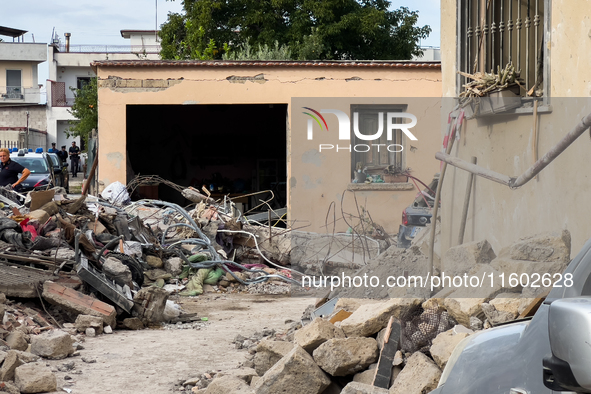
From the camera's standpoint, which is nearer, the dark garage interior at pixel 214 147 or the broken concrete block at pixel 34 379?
the broken concrete block at pixel 34 379

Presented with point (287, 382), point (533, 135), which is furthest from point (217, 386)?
point (533, 135)

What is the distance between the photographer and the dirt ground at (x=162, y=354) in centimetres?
541

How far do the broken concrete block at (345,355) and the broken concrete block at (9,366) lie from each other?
2476mm

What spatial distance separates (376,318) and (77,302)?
3787 mm

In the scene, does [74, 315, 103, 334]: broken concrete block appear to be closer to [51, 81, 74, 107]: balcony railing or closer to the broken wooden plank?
the broken wooden plank

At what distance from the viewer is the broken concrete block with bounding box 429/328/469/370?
4188 mm

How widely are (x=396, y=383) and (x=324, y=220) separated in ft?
30.3

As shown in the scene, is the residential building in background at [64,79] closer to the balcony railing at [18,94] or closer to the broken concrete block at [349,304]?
the balcony railing at [18,94]

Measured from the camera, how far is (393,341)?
4.67 meters

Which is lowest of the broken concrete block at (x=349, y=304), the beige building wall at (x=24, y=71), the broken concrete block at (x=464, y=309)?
the broken concrete block at (x=349, y=304)

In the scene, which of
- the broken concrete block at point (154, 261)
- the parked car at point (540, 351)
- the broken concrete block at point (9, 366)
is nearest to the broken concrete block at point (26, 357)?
the broken concrete block at point (9, 366)

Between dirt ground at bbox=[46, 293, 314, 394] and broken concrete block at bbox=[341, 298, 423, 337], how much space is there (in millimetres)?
1378

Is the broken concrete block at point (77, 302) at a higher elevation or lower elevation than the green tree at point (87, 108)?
lower

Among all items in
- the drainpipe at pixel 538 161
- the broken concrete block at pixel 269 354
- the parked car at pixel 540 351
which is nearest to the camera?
the parked car at pixel 540 351
